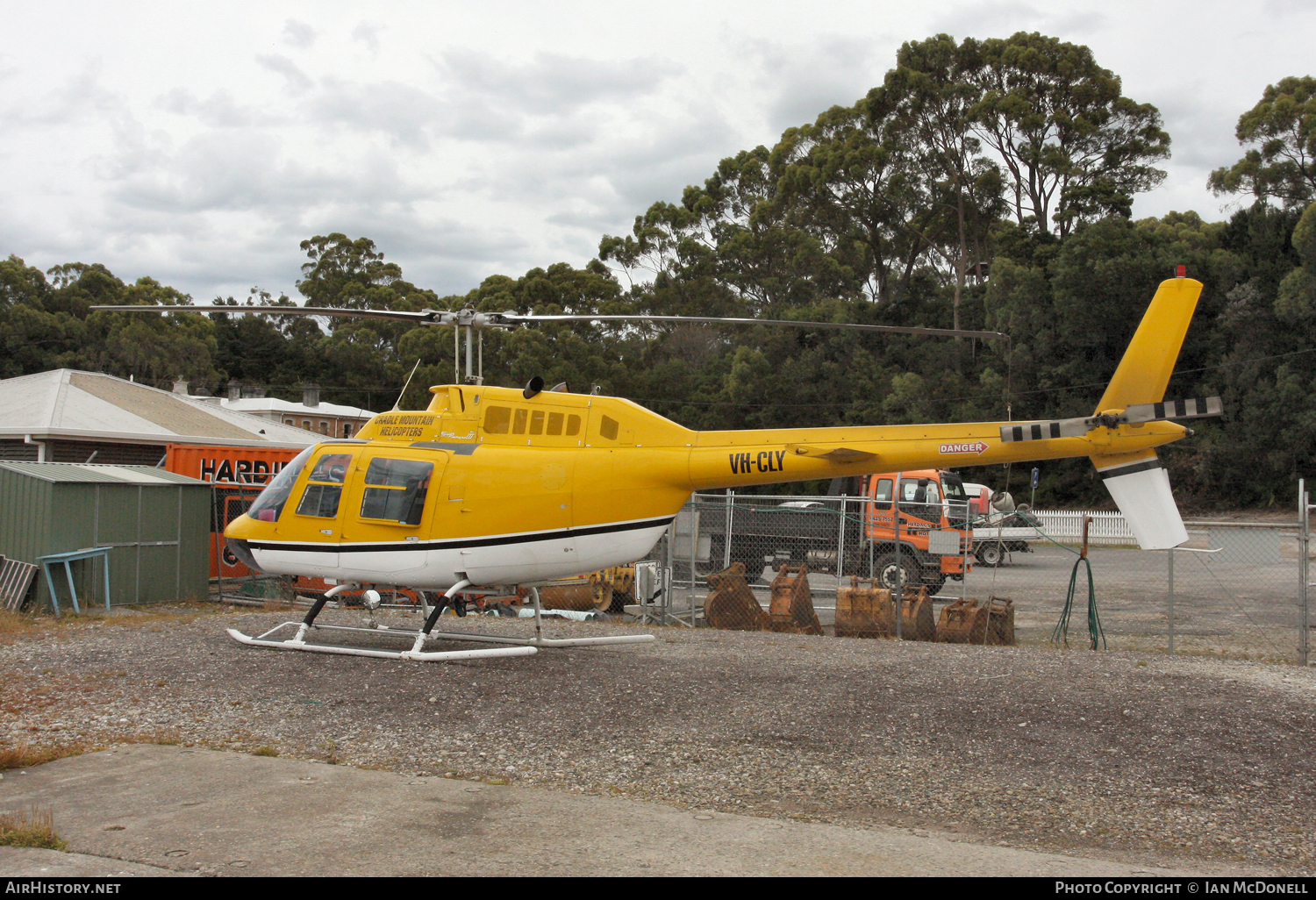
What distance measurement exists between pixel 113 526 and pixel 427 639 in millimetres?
7723

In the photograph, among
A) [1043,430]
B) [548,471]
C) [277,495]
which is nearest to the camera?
[1043,430]

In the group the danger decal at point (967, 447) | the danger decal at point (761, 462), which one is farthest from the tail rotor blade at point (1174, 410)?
the danger decal at point (761, 462)

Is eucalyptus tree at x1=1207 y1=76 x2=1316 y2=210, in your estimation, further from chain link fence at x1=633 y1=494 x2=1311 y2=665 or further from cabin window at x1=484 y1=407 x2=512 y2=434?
cabin window at x1=484 y1=407 x2=512 y2=434

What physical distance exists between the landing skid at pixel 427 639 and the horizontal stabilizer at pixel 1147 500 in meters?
5.05

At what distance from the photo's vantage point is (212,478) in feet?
66.6

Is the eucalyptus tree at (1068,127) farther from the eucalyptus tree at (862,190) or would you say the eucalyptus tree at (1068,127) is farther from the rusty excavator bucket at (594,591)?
the rusty excavator bucket at (594,591)

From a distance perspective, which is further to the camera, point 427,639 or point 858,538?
point 858,538

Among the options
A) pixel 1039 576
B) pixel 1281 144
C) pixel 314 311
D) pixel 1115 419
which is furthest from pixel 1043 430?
Answer: pixel 1281 144

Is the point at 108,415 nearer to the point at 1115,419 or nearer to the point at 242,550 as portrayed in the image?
the point at 242,550

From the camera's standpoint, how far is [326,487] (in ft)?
33.6

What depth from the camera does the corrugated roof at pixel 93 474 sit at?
1430 centimetres

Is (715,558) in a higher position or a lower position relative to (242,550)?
lower

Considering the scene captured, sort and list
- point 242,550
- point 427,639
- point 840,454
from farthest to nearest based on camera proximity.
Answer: point 242,550
point 427,639
point 840,454

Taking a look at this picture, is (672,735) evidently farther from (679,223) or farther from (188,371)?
(188,371)
